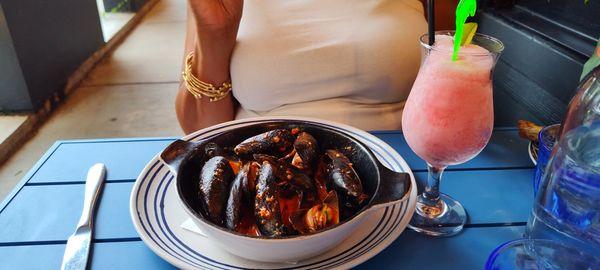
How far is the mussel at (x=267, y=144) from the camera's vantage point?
1.96 feet

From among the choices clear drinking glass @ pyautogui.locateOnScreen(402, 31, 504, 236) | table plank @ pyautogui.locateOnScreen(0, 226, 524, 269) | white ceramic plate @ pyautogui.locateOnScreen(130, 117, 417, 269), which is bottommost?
table plank @ pyautogui.locateOnScreen(0, 226, 524, 269)

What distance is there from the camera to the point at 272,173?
1.69ft

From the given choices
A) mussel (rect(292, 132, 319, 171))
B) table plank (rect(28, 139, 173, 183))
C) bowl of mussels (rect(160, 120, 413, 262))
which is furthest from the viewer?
table plank (rect(28, 139, 173, 183))

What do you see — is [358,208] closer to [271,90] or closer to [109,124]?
[271,90]

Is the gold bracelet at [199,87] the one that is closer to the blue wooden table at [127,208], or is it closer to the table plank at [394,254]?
the blue wooden table at [127,208]

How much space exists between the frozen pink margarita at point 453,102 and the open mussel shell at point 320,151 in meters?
0.08

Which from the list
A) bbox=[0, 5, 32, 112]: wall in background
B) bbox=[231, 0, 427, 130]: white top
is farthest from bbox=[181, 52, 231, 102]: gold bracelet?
bbox=[0, 5, 32, 112]: wall in background

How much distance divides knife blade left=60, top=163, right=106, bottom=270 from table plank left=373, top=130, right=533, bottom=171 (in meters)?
0.46

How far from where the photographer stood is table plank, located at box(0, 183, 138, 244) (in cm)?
58

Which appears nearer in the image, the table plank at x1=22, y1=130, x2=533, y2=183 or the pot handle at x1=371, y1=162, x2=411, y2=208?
the pot handle at x1=371, y1=162, x2=411, y2=208

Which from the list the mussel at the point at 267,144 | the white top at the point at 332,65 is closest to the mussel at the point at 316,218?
the mussel at the point at 267,144

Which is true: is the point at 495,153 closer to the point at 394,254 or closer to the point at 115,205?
the point at 394,254

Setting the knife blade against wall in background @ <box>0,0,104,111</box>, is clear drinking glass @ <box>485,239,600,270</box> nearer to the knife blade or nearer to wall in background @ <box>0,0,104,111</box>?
the knife blade

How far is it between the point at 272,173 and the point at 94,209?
0.28 metres
